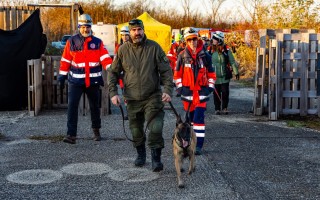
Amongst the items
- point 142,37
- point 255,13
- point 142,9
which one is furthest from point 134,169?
point 142,9

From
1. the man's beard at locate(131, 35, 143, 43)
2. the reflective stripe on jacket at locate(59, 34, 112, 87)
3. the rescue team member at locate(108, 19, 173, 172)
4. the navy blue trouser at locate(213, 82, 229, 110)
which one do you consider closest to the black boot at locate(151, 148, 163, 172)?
the rescue team member at locate(108, 19, 173, 172)

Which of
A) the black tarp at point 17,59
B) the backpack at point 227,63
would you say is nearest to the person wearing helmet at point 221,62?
the backpack at point 227,63

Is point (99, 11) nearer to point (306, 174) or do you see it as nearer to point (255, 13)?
point (255, 13)

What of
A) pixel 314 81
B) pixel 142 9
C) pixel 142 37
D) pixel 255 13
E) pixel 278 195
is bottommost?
pixel 278 195

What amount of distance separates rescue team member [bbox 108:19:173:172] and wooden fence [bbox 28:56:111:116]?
4819mm

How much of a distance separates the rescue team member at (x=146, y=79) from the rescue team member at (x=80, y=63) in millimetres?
1767

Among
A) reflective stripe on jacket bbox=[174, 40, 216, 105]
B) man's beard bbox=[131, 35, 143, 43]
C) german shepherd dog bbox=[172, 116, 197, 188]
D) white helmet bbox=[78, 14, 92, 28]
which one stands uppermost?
white helmet bbox=[78, 14, 92, 28]

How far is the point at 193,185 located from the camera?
5.74 metres

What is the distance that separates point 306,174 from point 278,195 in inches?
43.5

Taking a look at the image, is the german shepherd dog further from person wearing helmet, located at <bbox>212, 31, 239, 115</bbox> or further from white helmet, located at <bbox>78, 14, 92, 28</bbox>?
person wearing helmet, located at <bbox>212, 31, 239, 115</bbox>

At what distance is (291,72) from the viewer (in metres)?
11.2

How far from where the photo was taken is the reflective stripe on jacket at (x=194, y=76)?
24.1ft

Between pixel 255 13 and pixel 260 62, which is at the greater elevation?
pixel 255 13

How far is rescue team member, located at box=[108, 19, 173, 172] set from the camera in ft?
20.8
